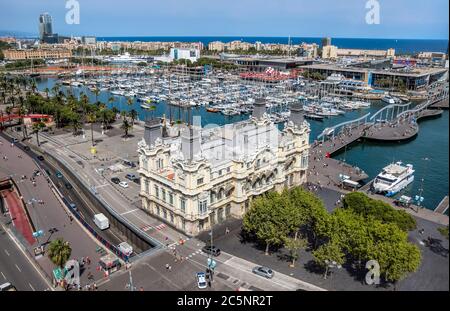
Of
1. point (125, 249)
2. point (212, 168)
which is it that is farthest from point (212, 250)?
point (125, 249)

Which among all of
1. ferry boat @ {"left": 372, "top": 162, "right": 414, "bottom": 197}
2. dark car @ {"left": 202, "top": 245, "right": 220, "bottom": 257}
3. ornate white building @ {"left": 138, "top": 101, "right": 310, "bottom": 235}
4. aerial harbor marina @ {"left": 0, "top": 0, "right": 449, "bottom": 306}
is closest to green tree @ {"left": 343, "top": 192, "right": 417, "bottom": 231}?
aerial harbor marina @ {"left": 0, "top": 0, "right": 449, "bottom": 306}

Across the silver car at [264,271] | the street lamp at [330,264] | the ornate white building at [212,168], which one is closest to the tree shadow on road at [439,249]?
the street lamp at [330,264]

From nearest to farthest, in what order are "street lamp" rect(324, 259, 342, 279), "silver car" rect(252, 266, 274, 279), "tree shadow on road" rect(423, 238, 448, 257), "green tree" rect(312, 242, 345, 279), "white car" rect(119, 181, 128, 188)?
1. "tree shadow on road" rect(423, 238, 448, 257)
2. "green tree" rect(312, 242, 345, 279)
3. "street lamp" rect(324, 259, 342, 279)
4. "silver car" rect(252, 266, 274, 279)
5. "white car" rect(119, 181, 128, 188)

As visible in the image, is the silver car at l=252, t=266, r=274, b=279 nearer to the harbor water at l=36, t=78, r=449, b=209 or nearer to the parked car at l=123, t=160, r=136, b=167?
the harbor water at l=36, t=78, r=449, b=209

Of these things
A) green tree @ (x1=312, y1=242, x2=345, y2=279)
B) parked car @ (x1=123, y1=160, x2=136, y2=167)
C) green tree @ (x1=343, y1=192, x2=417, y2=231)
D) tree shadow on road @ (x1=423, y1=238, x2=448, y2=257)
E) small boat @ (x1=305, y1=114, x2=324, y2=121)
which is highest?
tree shadow on road @ (x1=423, y1=238, x2=448, y2=257)

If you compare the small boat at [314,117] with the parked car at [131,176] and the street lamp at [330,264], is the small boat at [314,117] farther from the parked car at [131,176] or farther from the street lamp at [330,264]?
the street lamp at [330,264]

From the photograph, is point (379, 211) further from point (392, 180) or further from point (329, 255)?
point (392, 180)

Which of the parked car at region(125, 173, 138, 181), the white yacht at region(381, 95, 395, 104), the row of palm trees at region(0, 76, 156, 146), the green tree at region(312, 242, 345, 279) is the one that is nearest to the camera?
Answer: the green tree at region(312, 242, 345, 279)
